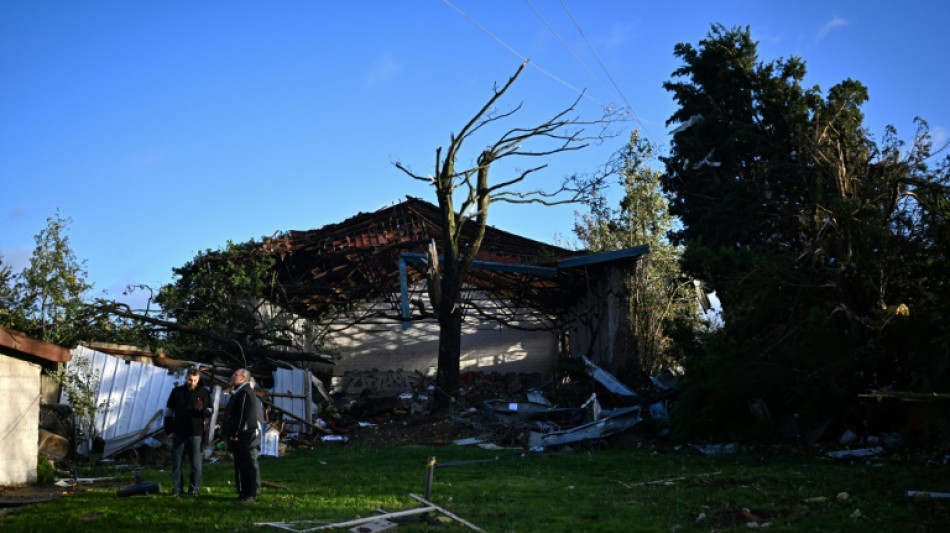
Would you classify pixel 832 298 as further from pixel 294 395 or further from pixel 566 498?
pixel 294 395

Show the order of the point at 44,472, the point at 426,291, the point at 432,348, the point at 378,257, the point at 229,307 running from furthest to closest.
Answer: the point at 432,348
the point at 426,291
the point at 378,257
the point at 229,307
the point at 44,472

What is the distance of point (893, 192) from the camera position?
14.6 m

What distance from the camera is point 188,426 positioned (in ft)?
37.4

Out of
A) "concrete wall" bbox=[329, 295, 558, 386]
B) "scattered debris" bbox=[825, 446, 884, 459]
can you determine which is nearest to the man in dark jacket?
"scattered debris" bbox=[825, 446, 884, 459]

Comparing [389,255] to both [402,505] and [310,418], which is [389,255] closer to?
[310,418]

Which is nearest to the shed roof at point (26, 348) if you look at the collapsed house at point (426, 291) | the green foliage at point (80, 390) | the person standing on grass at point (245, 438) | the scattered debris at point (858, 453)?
the green foliage at point (80, 390)

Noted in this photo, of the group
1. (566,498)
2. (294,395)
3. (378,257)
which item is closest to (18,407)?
(294,395)

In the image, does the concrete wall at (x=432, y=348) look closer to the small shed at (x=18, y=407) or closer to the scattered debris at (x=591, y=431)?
the scattered debris at (x=591, y=431)

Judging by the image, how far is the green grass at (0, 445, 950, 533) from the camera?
9000mm

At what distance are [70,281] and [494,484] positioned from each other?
10.4 meters

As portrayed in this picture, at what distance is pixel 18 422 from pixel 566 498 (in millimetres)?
7974

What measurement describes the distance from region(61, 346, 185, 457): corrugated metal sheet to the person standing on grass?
6.70m

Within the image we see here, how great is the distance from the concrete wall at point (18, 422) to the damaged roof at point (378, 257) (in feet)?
39.6

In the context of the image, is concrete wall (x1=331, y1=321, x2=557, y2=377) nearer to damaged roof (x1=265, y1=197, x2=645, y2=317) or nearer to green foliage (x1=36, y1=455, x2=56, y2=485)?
damaged roof (x1=265, y1=197, x2=645, y2=317)
